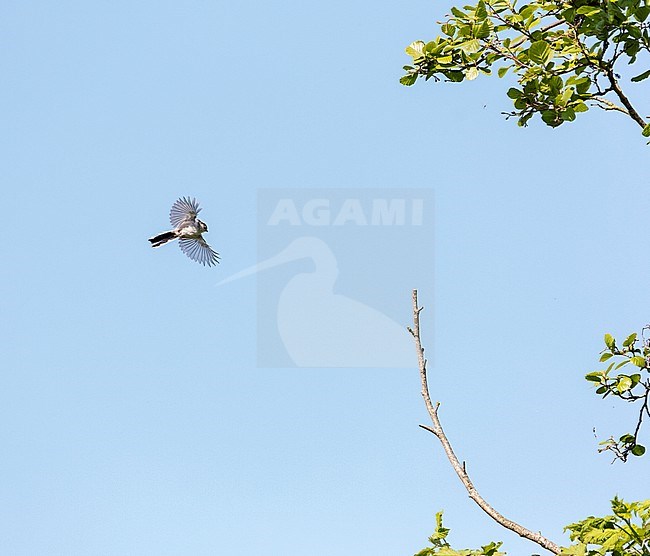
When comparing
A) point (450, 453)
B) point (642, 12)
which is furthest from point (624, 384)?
point (642, 12)

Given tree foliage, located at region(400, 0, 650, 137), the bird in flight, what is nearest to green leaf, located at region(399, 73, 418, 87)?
tree foliage, located at region(400, 0, 650, 137)

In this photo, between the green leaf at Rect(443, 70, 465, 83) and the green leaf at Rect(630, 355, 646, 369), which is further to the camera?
the green leaf at Rect(443, 70, 465, 83)

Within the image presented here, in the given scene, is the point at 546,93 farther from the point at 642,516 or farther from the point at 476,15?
the point at 642,516

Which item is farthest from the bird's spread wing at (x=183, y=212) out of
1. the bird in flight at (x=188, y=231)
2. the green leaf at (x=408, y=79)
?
the green leaf at (x=408, y=79)

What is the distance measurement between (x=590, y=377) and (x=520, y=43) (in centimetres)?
237

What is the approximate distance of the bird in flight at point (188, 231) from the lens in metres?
10.0

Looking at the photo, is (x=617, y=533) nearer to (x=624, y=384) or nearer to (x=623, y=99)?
(x=624, y=384)

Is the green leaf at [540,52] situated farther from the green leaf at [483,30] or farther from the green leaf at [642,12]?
the green leaf at [642,12]

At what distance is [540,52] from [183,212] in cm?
529

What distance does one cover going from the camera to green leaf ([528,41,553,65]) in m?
5.84

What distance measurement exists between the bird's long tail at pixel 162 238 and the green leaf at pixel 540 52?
17.4 feet

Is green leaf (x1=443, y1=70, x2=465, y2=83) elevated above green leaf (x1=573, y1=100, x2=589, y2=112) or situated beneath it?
elevated above

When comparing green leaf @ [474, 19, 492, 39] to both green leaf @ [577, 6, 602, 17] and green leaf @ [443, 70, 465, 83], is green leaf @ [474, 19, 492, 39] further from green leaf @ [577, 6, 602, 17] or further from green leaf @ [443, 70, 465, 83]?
green leaf @ [577, 6, 602, 17]

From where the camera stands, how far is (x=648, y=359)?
5840 mm
